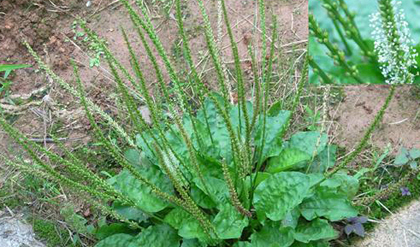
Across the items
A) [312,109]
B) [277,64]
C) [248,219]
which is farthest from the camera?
[277,64]

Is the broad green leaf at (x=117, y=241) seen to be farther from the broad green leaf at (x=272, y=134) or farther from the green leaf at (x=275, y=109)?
the green leaf at (x=275, y=109)

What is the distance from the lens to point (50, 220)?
7.75 feet

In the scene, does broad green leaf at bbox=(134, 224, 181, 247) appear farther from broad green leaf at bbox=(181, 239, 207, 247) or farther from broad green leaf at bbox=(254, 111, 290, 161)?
broad green leaf at bbox=(254, 111, 290, 161)

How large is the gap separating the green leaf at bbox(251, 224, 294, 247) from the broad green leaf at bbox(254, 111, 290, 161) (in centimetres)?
32

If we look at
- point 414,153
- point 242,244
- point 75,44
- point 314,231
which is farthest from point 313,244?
point 75,44

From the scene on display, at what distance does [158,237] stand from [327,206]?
64 centimetres

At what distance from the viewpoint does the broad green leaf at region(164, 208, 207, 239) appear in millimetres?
1909

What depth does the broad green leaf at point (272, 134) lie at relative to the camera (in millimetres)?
2188

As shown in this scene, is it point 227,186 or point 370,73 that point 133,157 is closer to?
point 227,186

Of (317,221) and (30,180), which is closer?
(317,221)

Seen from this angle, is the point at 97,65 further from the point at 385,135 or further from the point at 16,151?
the point at 385,135

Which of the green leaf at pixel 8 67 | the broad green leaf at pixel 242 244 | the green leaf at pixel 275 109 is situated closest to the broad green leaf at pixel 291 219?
the broad green leaf at pixel 242 244

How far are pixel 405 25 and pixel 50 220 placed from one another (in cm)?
178

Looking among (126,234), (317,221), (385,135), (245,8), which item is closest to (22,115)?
(126,234)
